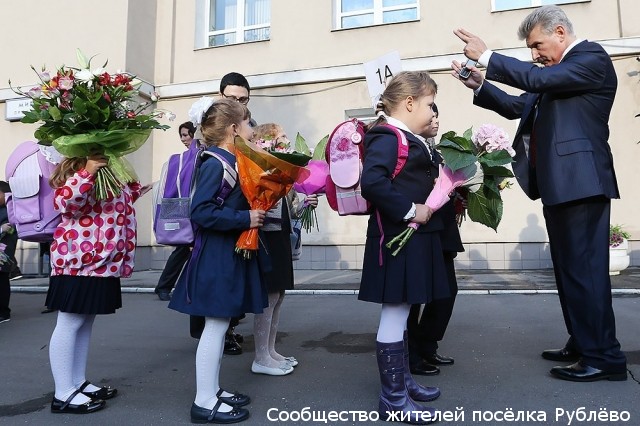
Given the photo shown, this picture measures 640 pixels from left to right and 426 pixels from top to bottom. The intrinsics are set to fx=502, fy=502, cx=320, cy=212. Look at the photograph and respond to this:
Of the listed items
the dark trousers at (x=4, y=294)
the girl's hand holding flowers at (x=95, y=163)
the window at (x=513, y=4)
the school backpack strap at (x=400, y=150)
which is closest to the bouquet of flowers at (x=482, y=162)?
the school backpack strap at (x=400, y=150)

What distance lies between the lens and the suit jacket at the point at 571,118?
2.78 m

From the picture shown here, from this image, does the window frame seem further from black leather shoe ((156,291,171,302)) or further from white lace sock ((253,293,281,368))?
white lace sock ((253,293,281,368))

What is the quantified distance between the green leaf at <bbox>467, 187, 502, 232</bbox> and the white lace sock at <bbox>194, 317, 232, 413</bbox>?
1.57m

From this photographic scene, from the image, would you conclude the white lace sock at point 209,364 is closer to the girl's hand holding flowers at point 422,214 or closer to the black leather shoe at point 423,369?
the girl's hand holding flowers at point 422,214

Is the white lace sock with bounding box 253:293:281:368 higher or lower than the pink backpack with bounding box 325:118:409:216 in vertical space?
lower

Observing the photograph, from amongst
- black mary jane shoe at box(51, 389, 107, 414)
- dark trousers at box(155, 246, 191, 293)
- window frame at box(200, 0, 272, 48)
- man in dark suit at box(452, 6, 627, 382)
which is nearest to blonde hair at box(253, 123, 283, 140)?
man in dark suit at box(452, 6, 627, 382)

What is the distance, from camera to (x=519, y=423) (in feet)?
7.45

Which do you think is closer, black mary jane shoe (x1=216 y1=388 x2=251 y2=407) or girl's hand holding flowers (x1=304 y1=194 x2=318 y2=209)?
black mary jane shoe (x1=216 y1=388 x2=251 y2=407)

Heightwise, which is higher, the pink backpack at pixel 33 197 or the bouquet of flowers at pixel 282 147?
the bouquet of flowers at pixel 282 147

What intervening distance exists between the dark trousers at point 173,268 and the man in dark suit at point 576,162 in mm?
4253

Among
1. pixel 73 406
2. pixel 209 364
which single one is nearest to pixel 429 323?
pixel 209 364

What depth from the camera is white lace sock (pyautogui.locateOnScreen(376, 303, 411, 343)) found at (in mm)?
2363

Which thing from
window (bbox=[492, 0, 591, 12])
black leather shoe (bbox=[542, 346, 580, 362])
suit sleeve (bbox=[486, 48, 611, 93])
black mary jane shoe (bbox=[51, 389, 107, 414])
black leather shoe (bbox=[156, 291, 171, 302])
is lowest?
black mary jane shoe (bbox=[51, 389, 107, 414])

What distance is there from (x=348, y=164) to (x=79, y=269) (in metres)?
1.48
